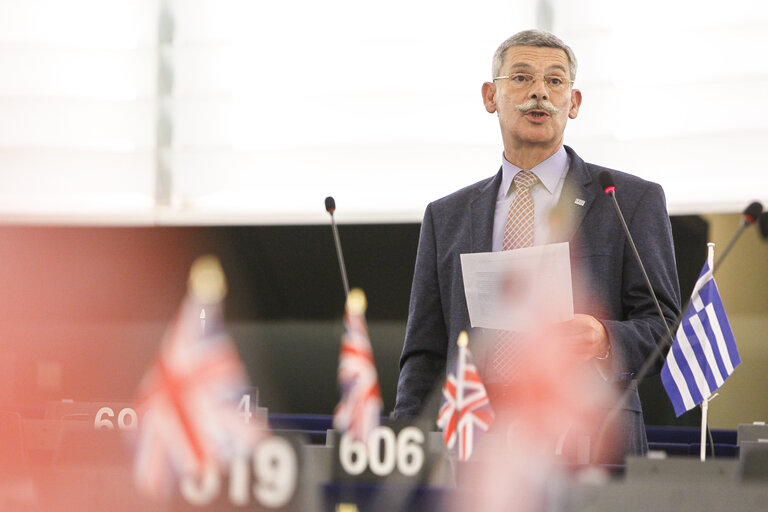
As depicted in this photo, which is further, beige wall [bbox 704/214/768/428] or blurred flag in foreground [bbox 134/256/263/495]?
beige wall [bbox 704/214/768/428]

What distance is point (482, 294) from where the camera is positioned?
2.80 meters

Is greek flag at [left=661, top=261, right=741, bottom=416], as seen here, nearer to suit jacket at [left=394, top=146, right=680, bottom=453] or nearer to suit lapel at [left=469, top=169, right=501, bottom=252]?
suit jacket at [left=394, top=146, right=680, bottom=453]

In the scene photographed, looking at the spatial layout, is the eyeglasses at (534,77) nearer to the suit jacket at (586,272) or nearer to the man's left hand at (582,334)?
the suit jacket at (586,272)

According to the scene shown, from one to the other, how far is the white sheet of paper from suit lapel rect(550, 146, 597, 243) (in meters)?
0.35

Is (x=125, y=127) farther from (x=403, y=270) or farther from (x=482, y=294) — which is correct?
(x=482, y=294)

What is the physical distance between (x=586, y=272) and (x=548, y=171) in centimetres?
40

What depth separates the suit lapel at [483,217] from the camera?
10.4 ft

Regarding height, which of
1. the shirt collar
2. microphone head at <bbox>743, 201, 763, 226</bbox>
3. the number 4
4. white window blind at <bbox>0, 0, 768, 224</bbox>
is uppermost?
white window blind at <bbox>0, 0, 768, 224</bbox>

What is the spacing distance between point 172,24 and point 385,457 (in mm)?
5561

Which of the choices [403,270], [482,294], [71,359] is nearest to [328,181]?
[403,270]

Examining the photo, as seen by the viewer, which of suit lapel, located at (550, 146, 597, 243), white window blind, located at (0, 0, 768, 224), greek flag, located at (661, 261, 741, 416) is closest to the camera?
suit lapel, located at (550, 146, 597, 243)

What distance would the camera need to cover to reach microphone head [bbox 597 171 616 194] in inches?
114

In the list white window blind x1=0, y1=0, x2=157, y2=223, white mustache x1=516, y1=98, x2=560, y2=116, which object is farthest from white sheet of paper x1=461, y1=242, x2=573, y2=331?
white window blind x1=0, y1=0, x2=157, y2=223

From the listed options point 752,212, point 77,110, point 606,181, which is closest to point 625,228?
point 606,181
